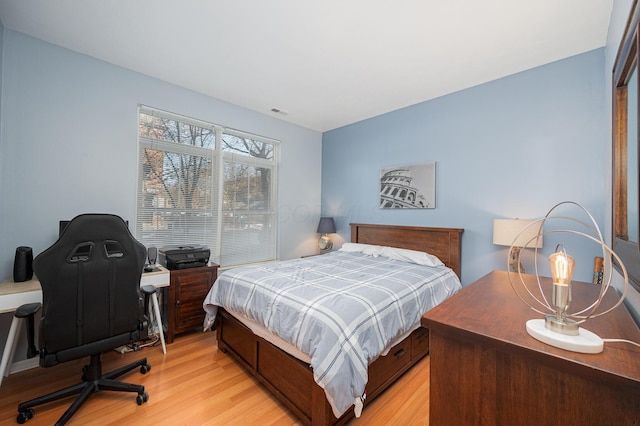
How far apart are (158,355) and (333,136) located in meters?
3.79

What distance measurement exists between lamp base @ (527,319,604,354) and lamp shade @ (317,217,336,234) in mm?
3494

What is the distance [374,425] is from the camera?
5.31ft

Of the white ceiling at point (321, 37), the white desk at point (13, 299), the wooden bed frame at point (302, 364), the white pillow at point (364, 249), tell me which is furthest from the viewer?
the white pillow at point (364, 249)

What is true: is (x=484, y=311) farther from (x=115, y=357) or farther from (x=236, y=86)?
(x=236, y=86)

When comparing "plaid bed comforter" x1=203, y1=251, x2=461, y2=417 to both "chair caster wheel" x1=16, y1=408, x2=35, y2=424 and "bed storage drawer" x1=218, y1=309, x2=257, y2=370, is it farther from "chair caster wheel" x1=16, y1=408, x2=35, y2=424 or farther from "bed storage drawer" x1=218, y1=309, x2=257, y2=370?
"chair caster wheel" x1=16, y1=408, x2=35, y2=424

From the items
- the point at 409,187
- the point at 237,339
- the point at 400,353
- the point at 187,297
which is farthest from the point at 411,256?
the point at 187,297

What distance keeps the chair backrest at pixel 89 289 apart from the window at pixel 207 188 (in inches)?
48.6

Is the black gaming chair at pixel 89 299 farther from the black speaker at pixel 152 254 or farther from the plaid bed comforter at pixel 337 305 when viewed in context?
the black speaker at pixel 152 254

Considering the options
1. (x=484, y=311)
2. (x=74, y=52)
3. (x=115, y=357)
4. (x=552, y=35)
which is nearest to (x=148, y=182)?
(x=74, y=52)

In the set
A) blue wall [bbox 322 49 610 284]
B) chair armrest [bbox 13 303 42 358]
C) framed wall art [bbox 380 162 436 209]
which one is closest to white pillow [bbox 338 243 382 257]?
blue wall [bbox 322 49 610 284]

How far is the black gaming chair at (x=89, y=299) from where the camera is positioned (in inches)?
59.4

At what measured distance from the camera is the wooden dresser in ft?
2.03

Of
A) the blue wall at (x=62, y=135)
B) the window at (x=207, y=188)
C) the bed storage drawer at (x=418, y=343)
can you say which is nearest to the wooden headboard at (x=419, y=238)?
the bed storage drawer at (x=418, y=343)

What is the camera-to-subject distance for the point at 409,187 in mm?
3484
